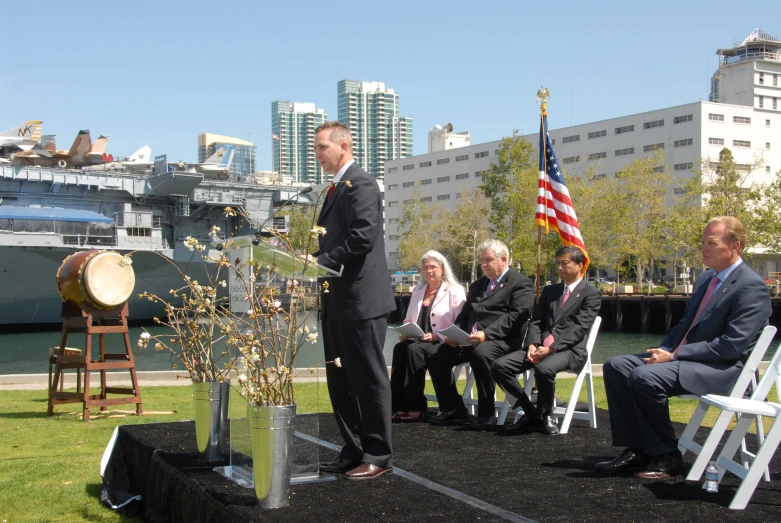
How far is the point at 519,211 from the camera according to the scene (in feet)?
119

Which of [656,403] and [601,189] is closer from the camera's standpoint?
[656,403]

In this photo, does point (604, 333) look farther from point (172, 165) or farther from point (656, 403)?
point (656, 403)

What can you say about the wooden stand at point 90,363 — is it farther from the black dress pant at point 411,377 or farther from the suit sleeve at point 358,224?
the suit sleeve at point 358,224

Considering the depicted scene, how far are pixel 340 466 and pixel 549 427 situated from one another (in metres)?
1.89

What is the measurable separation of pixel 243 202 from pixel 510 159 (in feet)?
45.1

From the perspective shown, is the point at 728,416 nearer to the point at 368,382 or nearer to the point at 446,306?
the point at 368,382

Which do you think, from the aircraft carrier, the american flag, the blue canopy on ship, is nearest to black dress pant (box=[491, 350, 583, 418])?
the american flag

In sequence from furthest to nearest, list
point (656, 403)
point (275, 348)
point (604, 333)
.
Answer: point (604, 333) → point (656, 403) → point (275, 348)

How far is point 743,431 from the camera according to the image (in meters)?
3.77

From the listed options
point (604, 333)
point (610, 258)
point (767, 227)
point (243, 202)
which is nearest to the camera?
point (767, 227)

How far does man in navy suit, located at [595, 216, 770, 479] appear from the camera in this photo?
3998mm

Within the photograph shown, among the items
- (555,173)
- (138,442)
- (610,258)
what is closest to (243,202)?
(610,258)

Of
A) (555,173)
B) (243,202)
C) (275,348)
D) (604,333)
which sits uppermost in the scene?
(243,202)

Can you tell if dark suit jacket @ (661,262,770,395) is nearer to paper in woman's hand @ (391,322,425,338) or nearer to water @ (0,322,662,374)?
paper in woman's hand @ (391,322,425,338)
